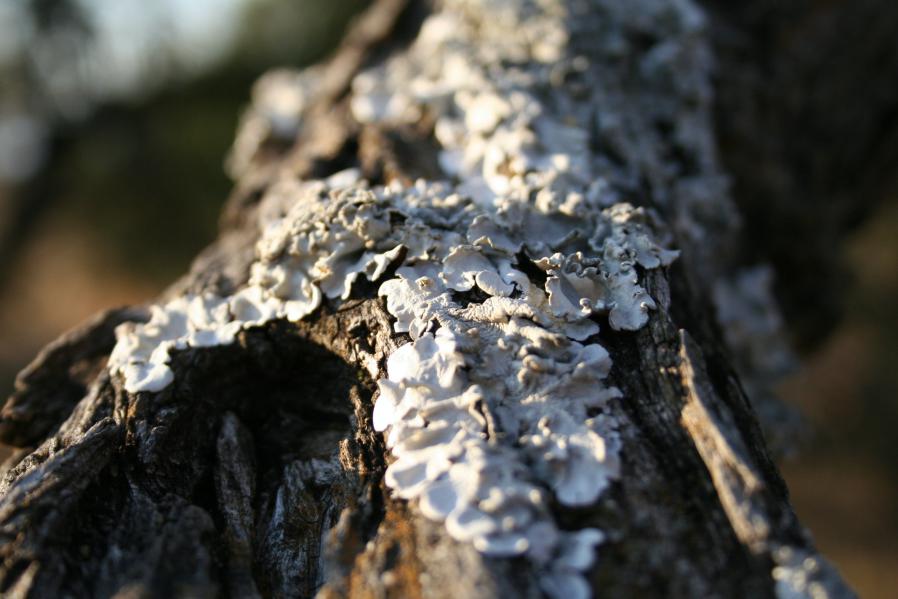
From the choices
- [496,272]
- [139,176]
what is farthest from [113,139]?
[496,272]

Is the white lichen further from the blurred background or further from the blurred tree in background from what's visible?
the blurred tree in background

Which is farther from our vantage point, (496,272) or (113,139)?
(113,139)

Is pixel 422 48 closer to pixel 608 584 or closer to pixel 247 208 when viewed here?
pixel 247 208

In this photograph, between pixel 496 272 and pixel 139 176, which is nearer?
pixel 496 272

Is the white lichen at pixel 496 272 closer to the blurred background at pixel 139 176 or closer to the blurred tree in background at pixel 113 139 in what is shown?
the blurred background at pixel 139 176

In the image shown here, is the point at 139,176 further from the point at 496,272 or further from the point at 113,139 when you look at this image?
the point at 496,272

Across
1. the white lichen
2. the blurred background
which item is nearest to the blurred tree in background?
the blurred background

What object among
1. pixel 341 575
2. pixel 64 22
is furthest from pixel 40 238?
pixel 341 575

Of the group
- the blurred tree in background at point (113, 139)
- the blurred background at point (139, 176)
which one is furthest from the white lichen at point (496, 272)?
the blurred tree in background at point (113, 139)

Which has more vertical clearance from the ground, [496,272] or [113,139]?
[113,139]
